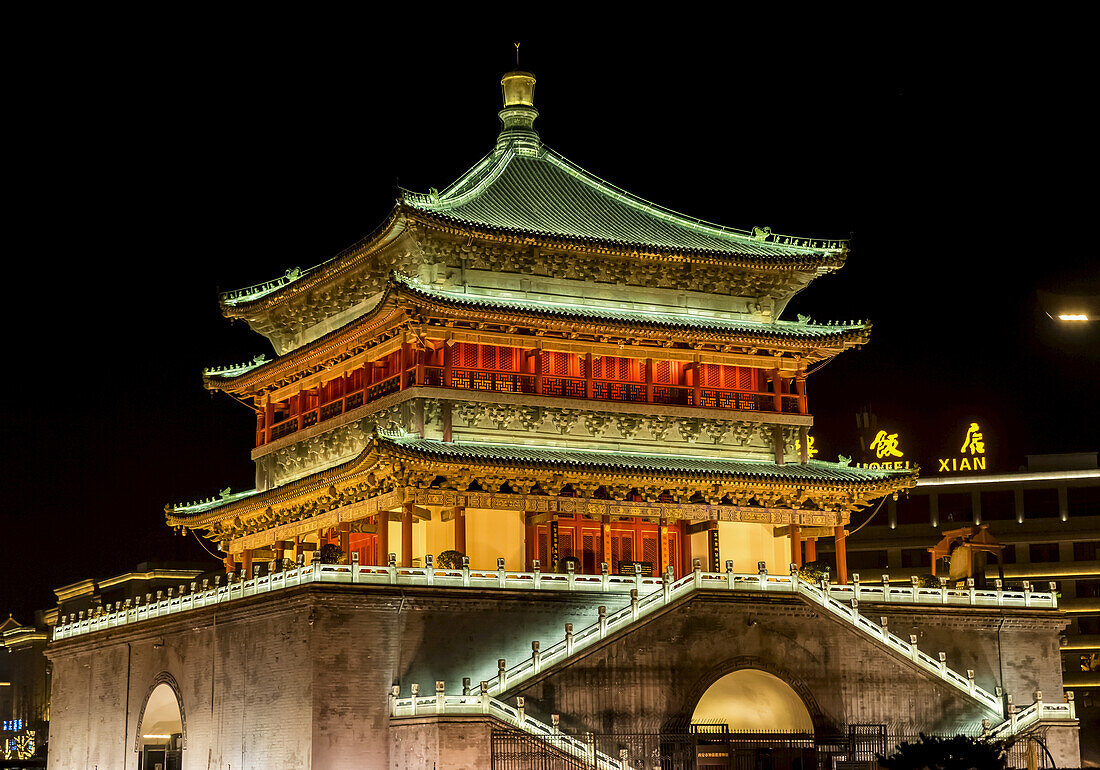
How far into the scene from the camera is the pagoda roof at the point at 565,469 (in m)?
42.0

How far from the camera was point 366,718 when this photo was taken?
3697 cm

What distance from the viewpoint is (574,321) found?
45.6 metres

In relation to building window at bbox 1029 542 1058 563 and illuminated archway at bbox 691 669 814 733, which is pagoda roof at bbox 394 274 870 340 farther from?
building window at bbox 1029 542 1058 563

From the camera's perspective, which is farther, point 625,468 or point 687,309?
point 687,309

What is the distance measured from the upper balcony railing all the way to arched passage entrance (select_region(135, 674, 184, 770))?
387 inches

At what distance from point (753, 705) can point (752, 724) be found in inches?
21.4

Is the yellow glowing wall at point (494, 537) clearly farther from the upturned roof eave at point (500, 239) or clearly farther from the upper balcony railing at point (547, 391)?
the upturned roof eave at point (500, 239)

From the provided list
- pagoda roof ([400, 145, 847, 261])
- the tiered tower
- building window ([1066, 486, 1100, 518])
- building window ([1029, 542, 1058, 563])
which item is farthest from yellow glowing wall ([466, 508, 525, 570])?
building window ([1066, 486, 1100, 518])

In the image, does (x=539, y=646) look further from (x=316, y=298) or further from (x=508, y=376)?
(x=316, y=298)

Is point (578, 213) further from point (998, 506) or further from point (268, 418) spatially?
point (998, 506)

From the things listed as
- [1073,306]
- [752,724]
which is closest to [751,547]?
[752,724]

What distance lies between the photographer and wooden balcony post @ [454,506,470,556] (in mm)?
42750

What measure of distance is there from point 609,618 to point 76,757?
19536 mm

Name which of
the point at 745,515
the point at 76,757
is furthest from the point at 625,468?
the point at 76,757
